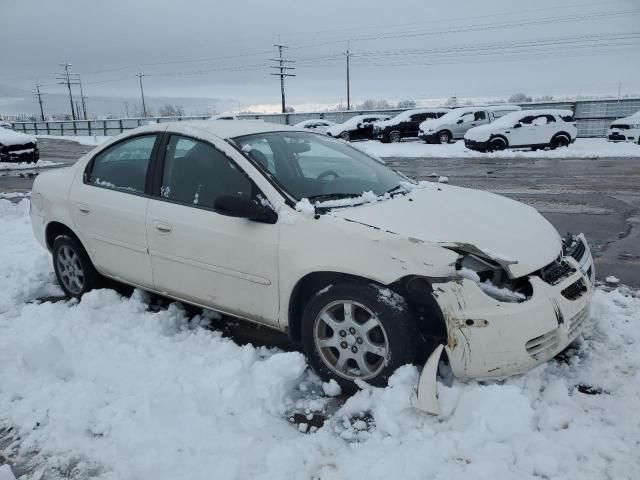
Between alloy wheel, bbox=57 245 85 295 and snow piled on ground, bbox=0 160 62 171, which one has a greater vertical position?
alloy wheel, bbox=57 245 85 295

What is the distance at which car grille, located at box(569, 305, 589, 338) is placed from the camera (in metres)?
2.95

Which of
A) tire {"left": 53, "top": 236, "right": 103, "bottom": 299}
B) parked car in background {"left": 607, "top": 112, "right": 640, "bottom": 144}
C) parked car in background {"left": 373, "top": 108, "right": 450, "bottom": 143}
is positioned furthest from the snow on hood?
parked car in background {"left": 607, "top": 112, "right": 640, "bottom": 144}

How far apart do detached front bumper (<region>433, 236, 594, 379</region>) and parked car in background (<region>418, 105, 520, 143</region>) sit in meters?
21.8

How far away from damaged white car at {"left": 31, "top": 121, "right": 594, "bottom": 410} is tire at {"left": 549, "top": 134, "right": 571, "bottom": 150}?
17.6 meters

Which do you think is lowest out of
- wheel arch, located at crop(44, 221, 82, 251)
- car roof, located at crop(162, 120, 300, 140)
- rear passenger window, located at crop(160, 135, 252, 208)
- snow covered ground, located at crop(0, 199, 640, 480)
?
snow covered ground, located at crop(0, 199, 640, 480)

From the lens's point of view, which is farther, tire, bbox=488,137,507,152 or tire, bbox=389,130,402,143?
tire, bbox=389,130,402,143

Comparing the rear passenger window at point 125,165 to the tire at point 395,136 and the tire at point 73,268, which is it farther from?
the tire at point 395,136

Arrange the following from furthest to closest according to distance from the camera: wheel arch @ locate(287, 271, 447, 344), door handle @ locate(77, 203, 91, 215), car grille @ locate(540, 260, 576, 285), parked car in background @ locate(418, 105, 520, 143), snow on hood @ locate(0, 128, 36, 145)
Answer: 1. parked car in background @ locate(418, 105, 520, 143)
2. snow on hood @ locate(0, 128, 36, 145)
3. door handle @ locate(77, 203, 91, 215)
4. car grille @ locate(540, 260, 576, 285)
5. wheel arch @ locate(287, 271, 447, 344)

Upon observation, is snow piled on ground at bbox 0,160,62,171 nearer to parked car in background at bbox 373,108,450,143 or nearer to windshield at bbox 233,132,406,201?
parked car in background at bbox 373,108,450,143

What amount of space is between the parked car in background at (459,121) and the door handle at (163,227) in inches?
847

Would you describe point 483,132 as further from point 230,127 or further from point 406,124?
point 230,127

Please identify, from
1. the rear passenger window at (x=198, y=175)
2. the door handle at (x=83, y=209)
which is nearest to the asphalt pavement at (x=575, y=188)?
the rear passenger window at (x=198, y=175)

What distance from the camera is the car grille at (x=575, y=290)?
292cm

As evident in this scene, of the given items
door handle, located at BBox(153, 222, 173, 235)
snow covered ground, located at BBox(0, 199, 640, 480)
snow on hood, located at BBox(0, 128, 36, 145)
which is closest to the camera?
snow covered ground, located at BBox(0, 199, 640, 480)
